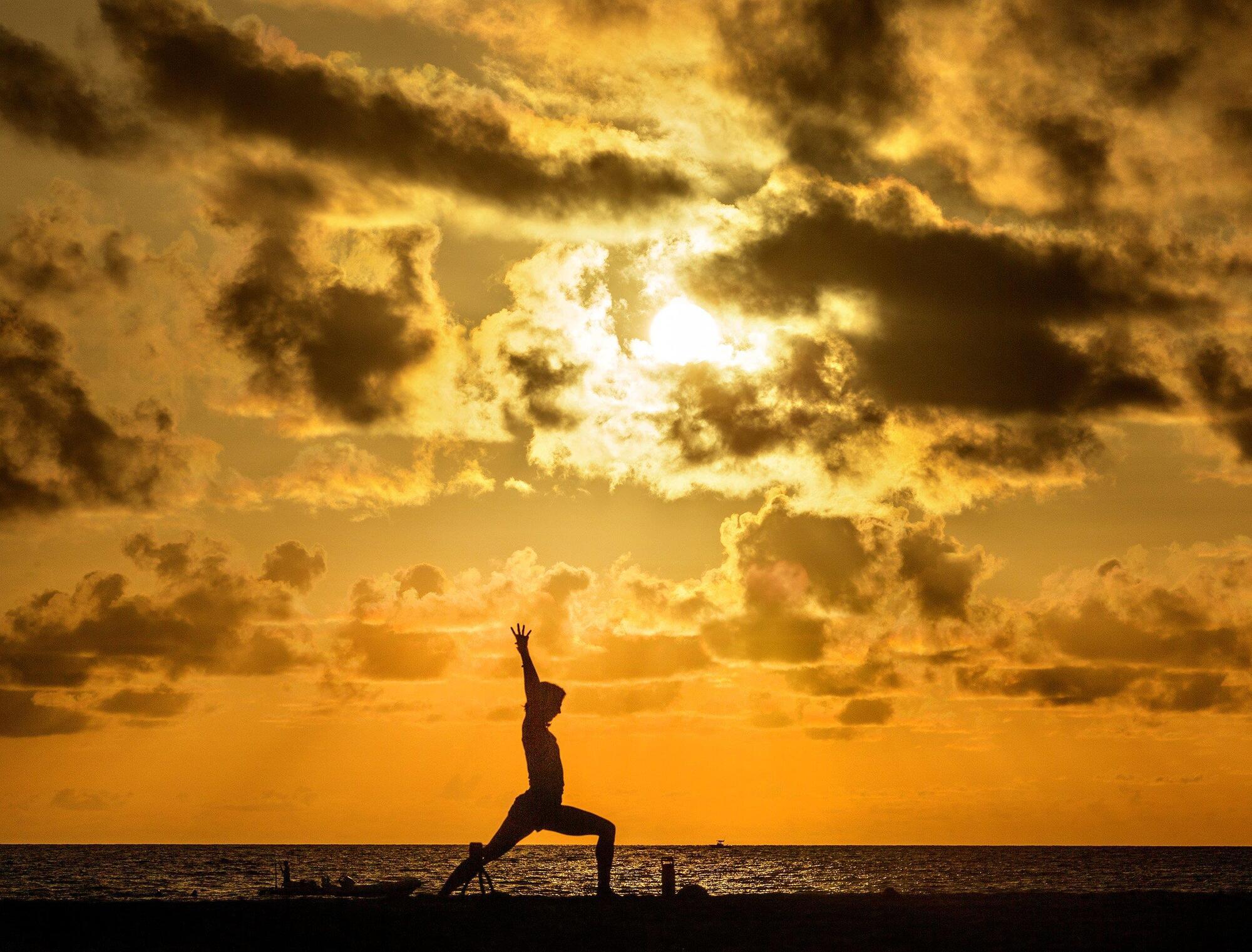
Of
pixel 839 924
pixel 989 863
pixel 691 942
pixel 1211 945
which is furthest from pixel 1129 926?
pixel 989 863

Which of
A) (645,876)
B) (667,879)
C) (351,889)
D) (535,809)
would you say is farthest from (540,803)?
(645,876)

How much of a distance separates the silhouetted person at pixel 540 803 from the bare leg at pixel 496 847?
0.01m

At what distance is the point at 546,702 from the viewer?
2394cm

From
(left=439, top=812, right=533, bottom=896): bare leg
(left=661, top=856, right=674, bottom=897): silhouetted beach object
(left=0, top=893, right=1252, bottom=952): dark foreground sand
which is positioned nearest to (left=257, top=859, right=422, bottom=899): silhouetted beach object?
(left=439, top=812, right=533, bottom=896): bare leg

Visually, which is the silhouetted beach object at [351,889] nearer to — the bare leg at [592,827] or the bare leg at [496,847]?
the bare leg at [496,847]

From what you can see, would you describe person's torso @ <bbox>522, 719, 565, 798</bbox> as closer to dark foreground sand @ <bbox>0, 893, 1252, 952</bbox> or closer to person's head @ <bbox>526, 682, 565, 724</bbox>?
person's head @ <bbox>526, 682, 565, 724</bbox>

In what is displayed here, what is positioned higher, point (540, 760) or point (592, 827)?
point (540, 760)

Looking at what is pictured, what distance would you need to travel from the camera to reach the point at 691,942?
18.7 meters

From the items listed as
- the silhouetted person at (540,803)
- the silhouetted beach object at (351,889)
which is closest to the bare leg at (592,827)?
the silhouetted person at (540,803)

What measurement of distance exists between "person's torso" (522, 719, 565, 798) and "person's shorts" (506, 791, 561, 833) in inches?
3.7

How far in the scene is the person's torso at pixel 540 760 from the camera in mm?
23672

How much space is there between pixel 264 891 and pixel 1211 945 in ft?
102

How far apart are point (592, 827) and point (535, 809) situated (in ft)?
3.93

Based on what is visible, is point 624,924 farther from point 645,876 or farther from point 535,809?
point 645,876
